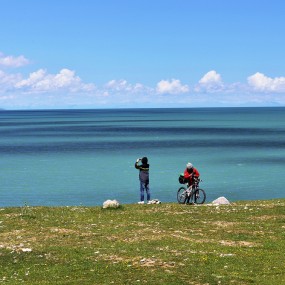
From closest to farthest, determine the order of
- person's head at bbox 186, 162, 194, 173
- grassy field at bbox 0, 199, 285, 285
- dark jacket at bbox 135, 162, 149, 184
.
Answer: grassy field at bbox 0, 199, 285, 285 → person's head at bbox 186, 162, 194, 173 → dark jacket at bbox 135, 162, 149, 184

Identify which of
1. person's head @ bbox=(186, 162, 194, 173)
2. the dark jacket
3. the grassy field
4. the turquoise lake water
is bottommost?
the turquoise lake water

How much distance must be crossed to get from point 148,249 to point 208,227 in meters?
5.83

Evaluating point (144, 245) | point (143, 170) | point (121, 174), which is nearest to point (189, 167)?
point (143, 170)

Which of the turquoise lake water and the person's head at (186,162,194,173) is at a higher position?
the person's head at (186,162,194,173)

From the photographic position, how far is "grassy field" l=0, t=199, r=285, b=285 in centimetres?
1908

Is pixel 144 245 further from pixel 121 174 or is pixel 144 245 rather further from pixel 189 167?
pixel 121 174

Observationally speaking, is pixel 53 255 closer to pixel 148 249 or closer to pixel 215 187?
pixel 148 249

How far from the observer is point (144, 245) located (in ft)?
77.9

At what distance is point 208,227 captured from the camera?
1096 inches

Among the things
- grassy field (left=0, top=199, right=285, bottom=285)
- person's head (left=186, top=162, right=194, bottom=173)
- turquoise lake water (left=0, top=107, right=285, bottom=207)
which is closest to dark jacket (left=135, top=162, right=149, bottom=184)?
person's head (left=186, top=162, right=194, bottom=173)

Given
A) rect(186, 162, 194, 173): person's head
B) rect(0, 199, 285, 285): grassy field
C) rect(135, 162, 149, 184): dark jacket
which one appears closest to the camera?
rect(0, 199, 285, 285): grassy field

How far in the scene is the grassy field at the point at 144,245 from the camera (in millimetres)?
19078

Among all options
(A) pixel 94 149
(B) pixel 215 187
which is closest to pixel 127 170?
(B) pixel 215 187

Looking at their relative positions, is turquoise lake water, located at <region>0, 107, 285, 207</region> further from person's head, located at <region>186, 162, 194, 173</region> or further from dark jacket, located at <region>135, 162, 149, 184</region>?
person's head, located at <region>186, 162, 194, 173</region>
